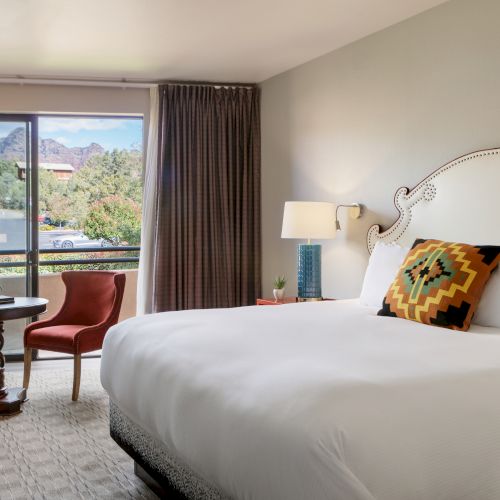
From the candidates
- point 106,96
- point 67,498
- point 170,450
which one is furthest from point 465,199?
point 106,96

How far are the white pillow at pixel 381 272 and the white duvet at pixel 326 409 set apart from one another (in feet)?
2.80

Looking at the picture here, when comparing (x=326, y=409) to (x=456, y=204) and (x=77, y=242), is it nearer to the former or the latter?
(x=456, y=204)

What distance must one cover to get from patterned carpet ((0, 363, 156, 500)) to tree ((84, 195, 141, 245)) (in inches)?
101

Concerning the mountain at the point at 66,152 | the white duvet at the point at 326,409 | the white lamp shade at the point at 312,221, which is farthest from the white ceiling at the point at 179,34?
the white duvet at the point at 326,409

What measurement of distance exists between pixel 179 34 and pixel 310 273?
1.84 m

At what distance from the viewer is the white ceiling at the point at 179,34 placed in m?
3.70

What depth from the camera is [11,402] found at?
12.9ft

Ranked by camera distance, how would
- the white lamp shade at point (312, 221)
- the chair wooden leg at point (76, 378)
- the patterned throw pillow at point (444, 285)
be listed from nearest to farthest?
1. the patterned throw pillow at point (444, 285)
2. the chair wooden leg at point (76, 378)
3. the white lamp shade at point (312, 221)

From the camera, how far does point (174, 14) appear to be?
151 inches

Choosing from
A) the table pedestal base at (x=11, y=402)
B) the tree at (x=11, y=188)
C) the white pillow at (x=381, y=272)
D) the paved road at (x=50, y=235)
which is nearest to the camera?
the white pillow at (x=381, y=272)

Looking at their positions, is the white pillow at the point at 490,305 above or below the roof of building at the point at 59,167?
below

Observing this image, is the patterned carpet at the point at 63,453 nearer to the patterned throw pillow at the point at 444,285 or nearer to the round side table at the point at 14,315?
the round side table at the point at 14,315

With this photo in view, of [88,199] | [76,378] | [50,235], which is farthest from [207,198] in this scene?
[76,378]

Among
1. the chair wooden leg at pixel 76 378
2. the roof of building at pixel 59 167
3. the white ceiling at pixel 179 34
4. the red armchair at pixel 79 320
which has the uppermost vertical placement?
the white ceiling at pixel 179 34
